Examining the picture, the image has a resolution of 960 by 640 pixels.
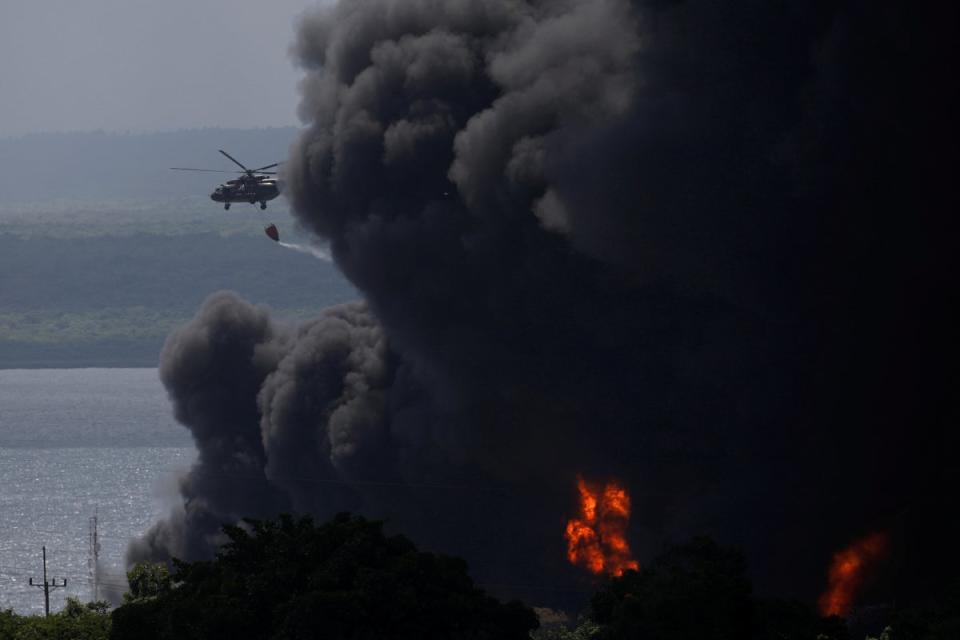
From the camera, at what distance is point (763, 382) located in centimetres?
8706

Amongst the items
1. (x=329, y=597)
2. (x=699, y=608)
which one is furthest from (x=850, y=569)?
(x=329, y=597)

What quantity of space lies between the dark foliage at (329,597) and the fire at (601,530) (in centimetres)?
3175

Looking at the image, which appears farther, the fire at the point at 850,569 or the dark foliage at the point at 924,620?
the fire at the point at 850,569

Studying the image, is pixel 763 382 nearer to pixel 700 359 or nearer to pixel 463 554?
pixel 700 359

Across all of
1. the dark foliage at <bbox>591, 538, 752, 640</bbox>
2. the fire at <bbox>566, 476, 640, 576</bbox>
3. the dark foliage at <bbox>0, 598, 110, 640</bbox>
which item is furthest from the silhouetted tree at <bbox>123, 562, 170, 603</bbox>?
the dark foliage at <bbox>591, 538, 752, 640</bbox>

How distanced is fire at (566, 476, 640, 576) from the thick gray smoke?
103cm

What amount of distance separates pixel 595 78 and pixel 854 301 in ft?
57.7

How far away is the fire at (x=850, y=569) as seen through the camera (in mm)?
86500

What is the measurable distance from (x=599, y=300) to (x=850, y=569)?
1800cm

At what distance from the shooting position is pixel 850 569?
A: 86.9 m

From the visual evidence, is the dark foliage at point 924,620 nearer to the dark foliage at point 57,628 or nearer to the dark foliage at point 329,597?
the dark foliage at point 329,597

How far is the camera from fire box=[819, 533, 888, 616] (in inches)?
3406

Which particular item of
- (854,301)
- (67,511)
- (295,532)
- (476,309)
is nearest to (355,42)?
(476,309)

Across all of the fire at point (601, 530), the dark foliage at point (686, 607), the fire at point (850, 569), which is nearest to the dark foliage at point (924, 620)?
the dark foliage at point (686, 607)
